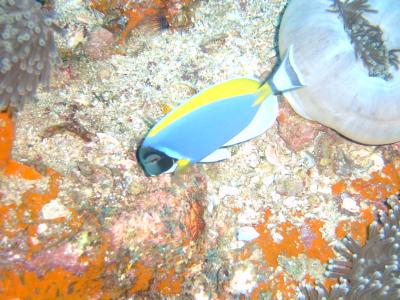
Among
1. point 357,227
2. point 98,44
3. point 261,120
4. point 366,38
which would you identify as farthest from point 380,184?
point 98,44

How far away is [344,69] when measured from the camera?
286 cm

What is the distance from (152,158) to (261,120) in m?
0.75

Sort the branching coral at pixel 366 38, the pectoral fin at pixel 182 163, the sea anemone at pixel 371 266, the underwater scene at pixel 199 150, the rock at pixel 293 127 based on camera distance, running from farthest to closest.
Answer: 1. the rock at pixel 293 127
2. the branching coral at pixel 366 38
3. the sea anemone at pixel 371 266
4. the underwater scene at pixel 199 150
5. the pectoral fin at pixel 182 163

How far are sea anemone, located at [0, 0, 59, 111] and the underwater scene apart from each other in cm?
1

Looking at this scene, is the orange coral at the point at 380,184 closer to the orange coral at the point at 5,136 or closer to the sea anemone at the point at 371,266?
the sea anemone at the point at 371,266

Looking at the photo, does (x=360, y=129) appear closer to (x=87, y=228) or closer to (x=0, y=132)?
(x=87, y=228)

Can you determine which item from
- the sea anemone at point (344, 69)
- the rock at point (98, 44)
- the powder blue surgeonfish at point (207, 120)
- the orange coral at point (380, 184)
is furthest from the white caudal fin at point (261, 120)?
the rock at point (98, 44)

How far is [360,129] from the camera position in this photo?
119 inches

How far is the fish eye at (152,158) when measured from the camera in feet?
6.01

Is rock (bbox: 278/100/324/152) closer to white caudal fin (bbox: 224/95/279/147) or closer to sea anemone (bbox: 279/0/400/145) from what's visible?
sea anemone (bbox: 279/0/400/145)

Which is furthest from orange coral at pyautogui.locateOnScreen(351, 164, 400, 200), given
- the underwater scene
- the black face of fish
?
the black face of fish

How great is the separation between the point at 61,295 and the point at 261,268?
165 centimetres

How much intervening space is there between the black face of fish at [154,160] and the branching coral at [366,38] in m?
1.98

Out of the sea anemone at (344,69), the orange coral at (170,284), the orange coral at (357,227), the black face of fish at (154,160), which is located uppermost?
the black face of fish at (154,160)
